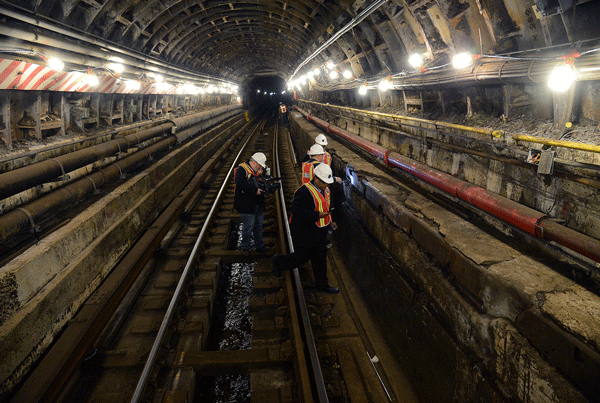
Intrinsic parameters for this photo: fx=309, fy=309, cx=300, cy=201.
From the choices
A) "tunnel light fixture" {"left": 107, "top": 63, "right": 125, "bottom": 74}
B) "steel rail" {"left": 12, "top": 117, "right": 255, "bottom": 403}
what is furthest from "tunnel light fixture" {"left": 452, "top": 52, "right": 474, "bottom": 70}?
"tunnel light fixture" {"left": 107, "top": 63, "right": 125, "bottom": 74}

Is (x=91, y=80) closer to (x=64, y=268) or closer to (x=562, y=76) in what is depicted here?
(x=64, y=268)

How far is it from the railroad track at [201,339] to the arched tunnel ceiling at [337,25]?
4622 millimetres

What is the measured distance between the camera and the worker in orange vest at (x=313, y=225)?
14.0 ft

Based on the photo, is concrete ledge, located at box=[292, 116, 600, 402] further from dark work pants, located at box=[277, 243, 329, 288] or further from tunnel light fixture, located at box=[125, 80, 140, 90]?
tunnel light fixture, located at box=[125, 80, 140, 90]

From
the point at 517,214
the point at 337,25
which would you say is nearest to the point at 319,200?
the point at 517,214

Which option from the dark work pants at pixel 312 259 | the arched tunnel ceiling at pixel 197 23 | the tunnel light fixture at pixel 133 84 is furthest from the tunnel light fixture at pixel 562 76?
the tunnel light fixture at pixel 133 84

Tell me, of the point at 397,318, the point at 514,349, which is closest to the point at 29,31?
the point at 397,318

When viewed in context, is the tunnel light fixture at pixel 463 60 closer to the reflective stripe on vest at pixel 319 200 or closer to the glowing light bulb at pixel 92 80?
the reflective stripe on vest at pixel 319 200

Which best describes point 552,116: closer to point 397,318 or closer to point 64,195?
point 397,318

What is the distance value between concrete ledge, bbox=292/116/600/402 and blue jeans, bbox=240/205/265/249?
2644mm

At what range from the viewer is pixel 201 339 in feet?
12.5

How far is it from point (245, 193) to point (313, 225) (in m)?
1.65

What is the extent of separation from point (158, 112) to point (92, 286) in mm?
11723

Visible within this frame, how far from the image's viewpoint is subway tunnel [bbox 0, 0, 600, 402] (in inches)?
97.7
